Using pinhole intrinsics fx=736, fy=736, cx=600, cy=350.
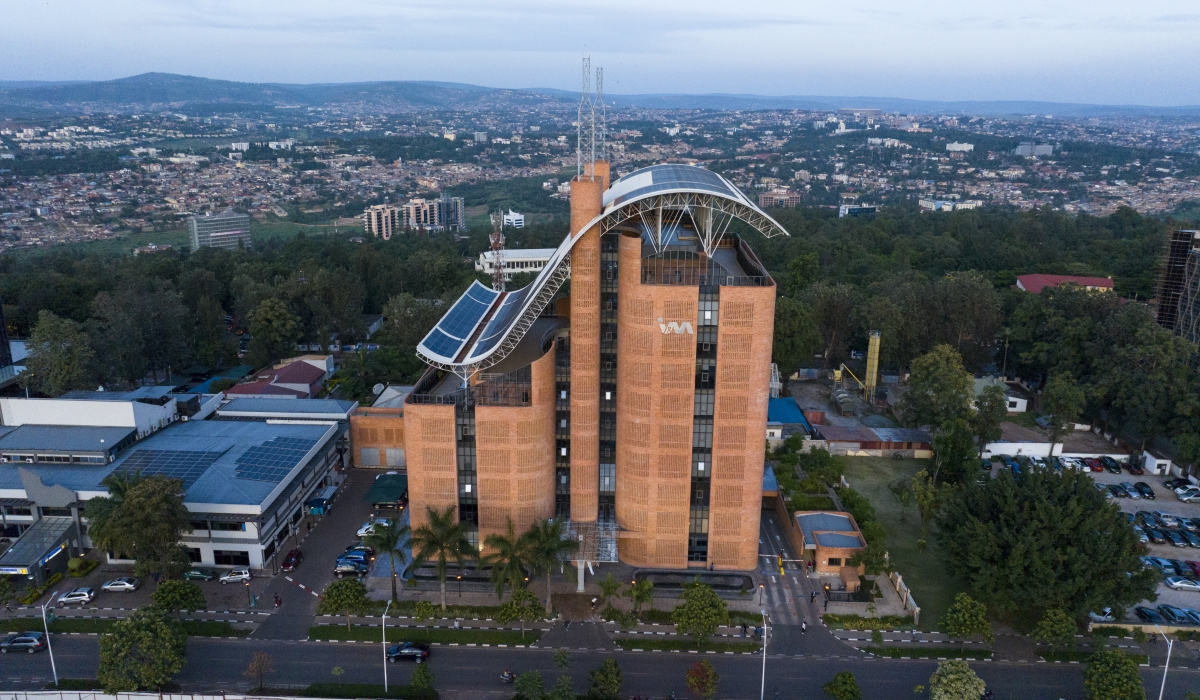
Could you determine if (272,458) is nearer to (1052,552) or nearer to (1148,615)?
(1052,552)

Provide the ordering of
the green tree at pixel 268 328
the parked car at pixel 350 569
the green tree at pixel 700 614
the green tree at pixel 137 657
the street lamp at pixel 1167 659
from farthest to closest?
the green tree at pixel 268 328 < the parked car at pixel 350 569 < the green tree at pixel 700 614 < the street lamp at pixel 1167 659 < the green tree at pixel 137 657

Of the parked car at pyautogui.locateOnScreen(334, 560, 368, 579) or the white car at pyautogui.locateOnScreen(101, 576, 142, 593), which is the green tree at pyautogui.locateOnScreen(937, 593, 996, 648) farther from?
the white car at pyautogui.locateOnScreen(101, 576, 142, 593)

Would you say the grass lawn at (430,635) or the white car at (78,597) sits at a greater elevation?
the white car at (78,597)

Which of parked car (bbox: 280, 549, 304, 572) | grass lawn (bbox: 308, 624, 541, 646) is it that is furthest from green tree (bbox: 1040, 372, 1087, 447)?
parked car (bbox: 280, 549, 304, 572)

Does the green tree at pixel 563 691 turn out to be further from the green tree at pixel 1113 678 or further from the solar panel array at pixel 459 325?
the green tree at pixel 1113 678

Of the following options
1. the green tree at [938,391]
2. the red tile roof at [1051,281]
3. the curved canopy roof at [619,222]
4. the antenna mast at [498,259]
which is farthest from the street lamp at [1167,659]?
the red tile roof at [1051,281]

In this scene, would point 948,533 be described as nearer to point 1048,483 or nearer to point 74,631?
point 1048,483

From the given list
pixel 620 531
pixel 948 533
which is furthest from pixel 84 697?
pixel 948 533
